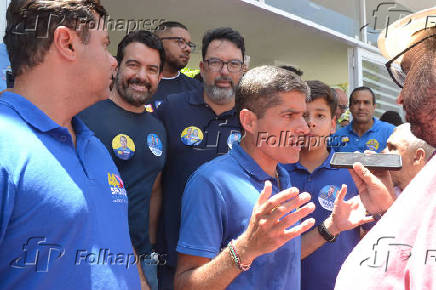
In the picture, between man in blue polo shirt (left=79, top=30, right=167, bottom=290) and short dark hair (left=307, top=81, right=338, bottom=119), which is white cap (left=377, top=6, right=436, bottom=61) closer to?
short dark hair (left=307, top=81, right=338, bottom=119)

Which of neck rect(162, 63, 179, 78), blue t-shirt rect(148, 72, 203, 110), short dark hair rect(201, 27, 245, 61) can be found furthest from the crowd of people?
neck rect(162, 63, 179, 78)

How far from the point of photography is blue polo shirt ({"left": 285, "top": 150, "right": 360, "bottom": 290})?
2.54m

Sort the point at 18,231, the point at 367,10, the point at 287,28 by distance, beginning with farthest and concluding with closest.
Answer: the point at 367,10 < the point at 287,28 < the point at 18,231

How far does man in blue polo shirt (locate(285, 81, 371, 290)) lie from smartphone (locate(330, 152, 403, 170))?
0.15 metres

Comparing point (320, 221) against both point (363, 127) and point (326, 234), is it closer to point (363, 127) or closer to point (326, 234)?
point (326, 234)

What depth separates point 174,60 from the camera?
391cm

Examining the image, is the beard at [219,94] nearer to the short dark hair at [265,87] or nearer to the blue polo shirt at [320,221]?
the blue polo shirt at [320,221]

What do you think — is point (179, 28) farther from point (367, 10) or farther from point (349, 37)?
point (367, 10)

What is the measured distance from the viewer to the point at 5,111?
149 cm

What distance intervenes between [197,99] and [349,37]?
4636 millimetres

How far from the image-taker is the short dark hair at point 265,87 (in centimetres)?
227

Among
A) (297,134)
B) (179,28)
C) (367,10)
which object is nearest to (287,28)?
(367,10)

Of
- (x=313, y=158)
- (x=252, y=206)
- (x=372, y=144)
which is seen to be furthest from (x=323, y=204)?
(x=372, y=144)

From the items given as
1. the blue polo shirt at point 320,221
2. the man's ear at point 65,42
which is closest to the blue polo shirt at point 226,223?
the blue polo shirt at point 320,221
